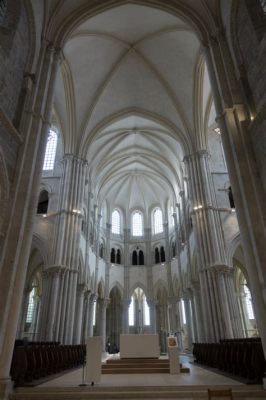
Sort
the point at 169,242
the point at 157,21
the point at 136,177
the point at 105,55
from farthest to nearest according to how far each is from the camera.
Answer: the point at 136,177 < the point at 169,242 < the point at 105,55 < the point at 157,21

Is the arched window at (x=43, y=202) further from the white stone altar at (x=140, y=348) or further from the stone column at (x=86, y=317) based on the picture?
the white stone altar at (x=140, y=348)

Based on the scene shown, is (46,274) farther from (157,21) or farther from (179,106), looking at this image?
(157,21)

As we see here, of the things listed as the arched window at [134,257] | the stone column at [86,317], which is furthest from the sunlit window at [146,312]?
the stone column at [86,317]

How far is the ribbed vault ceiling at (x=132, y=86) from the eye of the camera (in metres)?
17.3

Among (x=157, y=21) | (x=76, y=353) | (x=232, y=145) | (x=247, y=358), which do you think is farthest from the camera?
A: (x=157, y=21)

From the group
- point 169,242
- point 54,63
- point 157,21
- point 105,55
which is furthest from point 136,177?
point 54,63

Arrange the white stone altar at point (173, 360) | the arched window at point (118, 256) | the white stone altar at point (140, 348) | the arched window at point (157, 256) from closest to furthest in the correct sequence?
1. the white stone altar at point (173, 360)
2. the white stone altar at point (140, 348)
3. the arched window at point (157, 256)
4. the arched window at point (118, 256)

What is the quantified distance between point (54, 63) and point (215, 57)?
664 cm

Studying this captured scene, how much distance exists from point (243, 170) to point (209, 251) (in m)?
9.39

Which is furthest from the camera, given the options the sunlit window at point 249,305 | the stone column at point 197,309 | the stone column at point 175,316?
the stone column at point 175,316

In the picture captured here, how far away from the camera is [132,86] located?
70.5ft

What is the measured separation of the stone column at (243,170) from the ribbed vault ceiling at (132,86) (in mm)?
6985

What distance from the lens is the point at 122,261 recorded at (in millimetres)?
33000

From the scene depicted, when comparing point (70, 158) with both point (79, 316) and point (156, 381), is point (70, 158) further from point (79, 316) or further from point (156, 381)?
point (156, 381)
